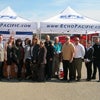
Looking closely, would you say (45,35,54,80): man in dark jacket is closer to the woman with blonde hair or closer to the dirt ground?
the dirt ground

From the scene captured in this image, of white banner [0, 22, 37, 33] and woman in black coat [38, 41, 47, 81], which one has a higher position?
white banner [0, 22, 37, 33]

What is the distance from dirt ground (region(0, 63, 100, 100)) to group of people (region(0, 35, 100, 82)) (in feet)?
1.68

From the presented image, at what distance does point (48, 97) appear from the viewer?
30.0 feet

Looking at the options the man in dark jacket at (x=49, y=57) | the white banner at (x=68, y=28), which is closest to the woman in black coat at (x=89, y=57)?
the man in dark jacket at (x=49, y=57)

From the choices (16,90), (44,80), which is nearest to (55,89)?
(16,90)

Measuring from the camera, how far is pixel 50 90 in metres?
10.4

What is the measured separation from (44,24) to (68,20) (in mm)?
1620

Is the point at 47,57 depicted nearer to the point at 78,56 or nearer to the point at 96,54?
the point at 78,56

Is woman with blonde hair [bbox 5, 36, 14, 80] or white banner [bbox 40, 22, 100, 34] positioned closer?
woman with blonde hair [bbox 5, 36, 14, 80]

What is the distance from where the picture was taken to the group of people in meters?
12.8

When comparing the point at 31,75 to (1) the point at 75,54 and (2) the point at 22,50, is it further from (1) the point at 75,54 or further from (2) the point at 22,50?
(1) the point at 75,54

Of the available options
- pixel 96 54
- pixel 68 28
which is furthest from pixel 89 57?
pixel 68 28

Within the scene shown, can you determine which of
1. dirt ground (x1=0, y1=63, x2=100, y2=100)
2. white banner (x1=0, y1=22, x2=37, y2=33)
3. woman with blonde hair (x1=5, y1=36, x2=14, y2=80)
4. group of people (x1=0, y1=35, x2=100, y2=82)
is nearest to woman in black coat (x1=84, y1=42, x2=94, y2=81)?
group of people (x1=0, y1=35, x2=100, y2=82)

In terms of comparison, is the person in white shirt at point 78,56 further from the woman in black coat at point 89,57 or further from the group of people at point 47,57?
the woman in black coat at point 89,57
